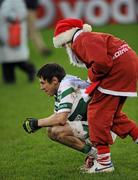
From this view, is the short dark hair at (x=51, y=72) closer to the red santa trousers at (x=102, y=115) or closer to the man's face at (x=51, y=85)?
the man's face at (x=51, y=85)

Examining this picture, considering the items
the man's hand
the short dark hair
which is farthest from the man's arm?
the short dark hair

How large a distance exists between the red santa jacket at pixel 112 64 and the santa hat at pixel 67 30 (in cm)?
10

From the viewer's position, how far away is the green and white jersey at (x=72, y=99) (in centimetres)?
726

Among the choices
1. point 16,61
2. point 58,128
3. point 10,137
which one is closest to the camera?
point 58,128

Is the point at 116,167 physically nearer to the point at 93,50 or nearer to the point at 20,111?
the point at 93,50

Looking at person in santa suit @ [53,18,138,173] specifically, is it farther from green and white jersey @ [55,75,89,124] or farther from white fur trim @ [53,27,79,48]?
green and white jersey @ [55,75,89,124]

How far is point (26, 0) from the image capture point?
16281 mm

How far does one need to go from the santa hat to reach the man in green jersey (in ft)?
1.01

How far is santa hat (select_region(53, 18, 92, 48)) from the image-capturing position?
7.22m

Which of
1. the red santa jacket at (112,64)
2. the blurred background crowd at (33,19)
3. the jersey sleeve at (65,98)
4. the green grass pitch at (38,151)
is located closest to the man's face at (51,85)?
the jersey sleeve at (65,98)

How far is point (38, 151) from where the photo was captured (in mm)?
8672

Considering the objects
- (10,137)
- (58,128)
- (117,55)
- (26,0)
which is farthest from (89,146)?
(26,0)

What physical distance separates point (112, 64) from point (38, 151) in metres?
2.00

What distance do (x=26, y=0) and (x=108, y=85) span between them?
943 cm
